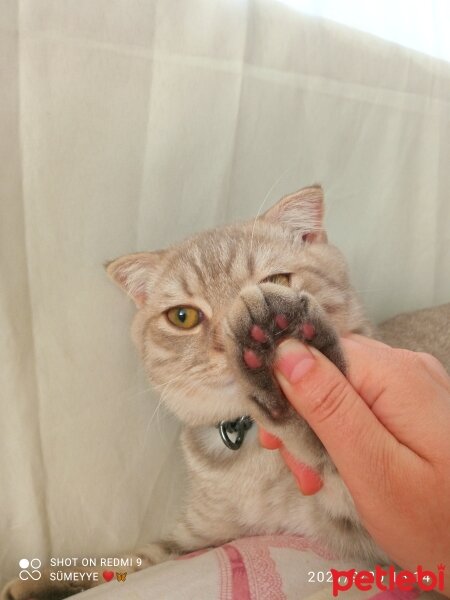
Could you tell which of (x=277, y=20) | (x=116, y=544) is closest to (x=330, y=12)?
(x=277, y=20)

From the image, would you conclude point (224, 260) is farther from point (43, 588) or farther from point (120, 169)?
point (43, 588)

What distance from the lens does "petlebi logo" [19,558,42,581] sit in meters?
1.10

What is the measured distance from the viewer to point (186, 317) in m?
1.05

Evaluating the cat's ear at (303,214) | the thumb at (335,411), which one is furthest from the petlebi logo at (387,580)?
the cat's ear at (303,214)

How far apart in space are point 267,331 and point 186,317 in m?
0.35

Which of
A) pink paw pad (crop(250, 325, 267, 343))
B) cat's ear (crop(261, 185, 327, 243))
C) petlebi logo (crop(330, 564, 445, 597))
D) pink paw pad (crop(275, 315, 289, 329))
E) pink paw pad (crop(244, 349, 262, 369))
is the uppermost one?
cat's ear (crop(261, 185, 327, 243))

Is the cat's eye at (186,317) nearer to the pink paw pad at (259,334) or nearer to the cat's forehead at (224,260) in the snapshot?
the cat's forehead at (224,260)

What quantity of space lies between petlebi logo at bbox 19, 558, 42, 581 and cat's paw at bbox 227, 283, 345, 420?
2.47 feet

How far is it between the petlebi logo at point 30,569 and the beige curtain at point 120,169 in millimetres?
15

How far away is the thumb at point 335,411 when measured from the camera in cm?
72

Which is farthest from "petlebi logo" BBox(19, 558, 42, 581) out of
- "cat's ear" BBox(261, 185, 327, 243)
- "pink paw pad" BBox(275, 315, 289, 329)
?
"cat's ear" BBox(261, 185, 327, 243)

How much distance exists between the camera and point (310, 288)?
994mm

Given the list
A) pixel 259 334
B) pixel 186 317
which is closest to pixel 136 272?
pixel 186 317

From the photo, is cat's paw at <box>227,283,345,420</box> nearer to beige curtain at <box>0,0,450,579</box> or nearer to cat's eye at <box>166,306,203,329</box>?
cat's eye at <box>166,306,203,329</box>
